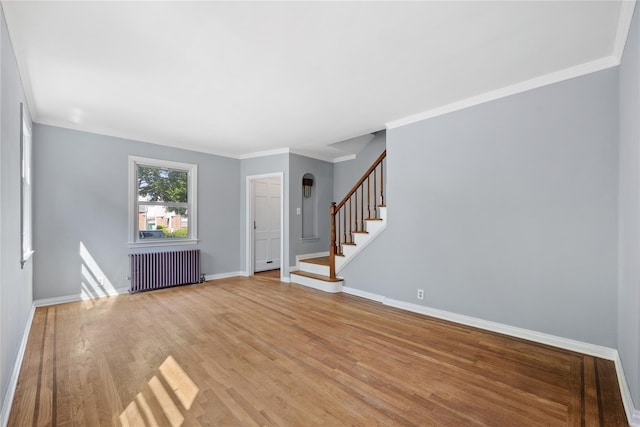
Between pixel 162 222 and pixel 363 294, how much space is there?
3794 millimetres

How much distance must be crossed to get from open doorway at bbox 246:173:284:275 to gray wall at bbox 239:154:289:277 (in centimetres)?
11

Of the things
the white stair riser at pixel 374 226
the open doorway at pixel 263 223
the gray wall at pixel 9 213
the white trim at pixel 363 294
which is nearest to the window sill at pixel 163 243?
the open doorway at pixel 263 223

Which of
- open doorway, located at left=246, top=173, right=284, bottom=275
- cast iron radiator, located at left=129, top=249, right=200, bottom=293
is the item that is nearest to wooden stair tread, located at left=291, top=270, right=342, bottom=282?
open doorway, located at left=246, top=173, right=284, bottom=275

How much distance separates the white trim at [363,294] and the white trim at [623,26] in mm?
3491

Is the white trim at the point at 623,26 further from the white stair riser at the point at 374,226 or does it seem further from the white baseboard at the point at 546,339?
the white stair riser at the point at 374,226

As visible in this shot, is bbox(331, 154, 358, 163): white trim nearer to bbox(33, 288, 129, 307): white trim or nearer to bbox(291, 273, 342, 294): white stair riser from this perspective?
bbox(291, 273, 342, 294): white stair riser

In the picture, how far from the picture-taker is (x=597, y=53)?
2352mm

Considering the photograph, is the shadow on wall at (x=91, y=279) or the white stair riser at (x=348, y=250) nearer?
the shadow on wall at (x=91, y=279)

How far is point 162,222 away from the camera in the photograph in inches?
199

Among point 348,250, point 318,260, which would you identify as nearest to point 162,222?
A: point 318,260

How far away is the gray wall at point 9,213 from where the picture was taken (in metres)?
1.77

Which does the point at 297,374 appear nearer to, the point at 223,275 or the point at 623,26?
the point at 623,26

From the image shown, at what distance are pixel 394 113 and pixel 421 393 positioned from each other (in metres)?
3.13

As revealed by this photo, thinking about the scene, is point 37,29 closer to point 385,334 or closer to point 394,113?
point 394,113
